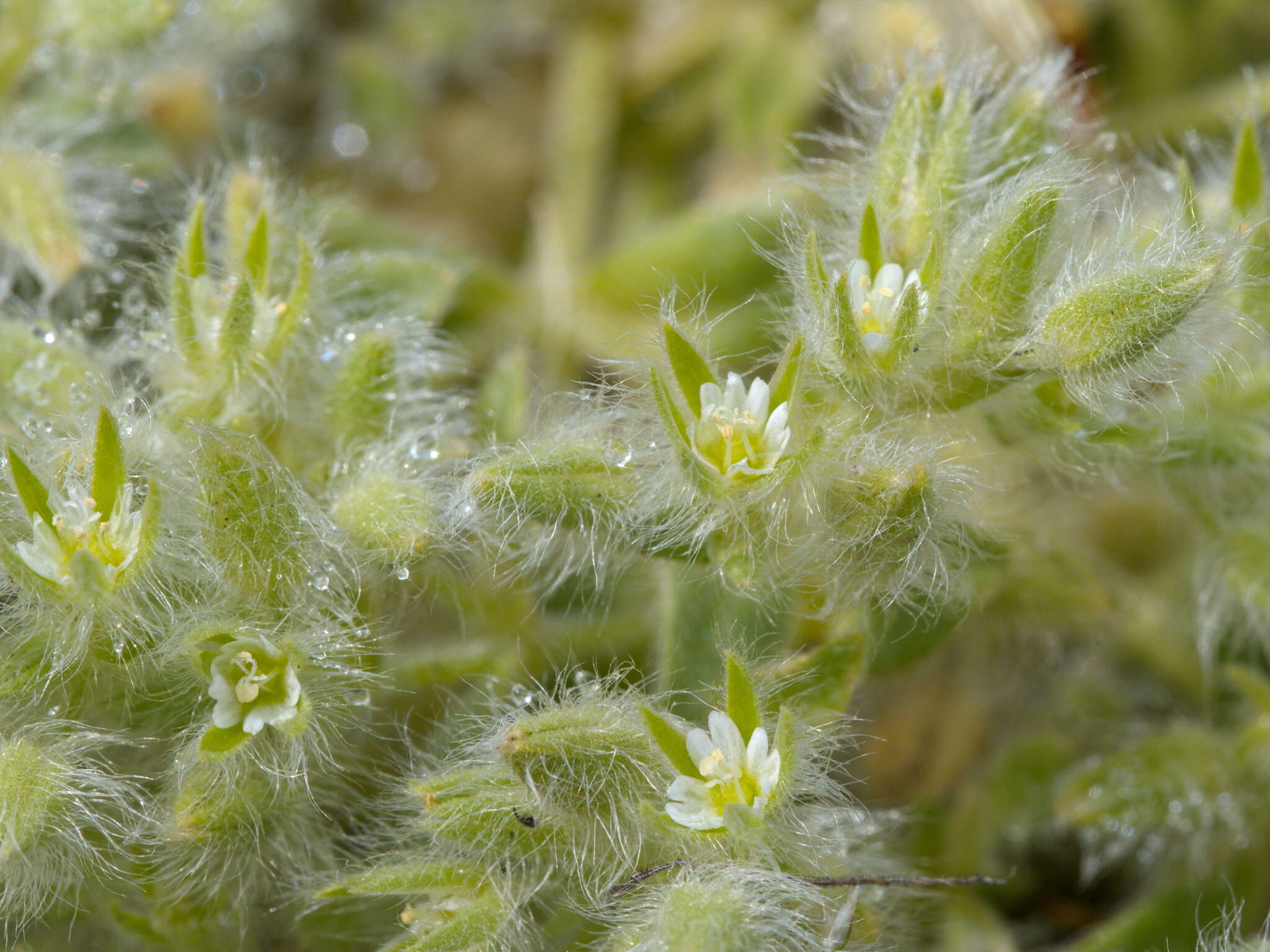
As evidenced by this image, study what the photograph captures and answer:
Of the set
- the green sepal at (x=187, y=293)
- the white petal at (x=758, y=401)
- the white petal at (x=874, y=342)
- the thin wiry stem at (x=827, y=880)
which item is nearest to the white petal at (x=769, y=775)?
the thin wiry stem at (x=827, y=880)

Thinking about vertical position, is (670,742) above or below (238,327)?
below

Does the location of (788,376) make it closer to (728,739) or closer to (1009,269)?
(1009,269)

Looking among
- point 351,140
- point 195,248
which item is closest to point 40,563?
point 195,248

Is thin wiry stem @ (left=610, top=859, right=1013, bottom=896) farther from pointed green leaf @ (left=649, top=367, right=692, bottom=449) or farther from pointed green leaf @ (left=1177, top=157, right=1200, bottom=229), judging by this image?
pointed green leaf @ (left=1177, top=157, right=1200, bottom=229)

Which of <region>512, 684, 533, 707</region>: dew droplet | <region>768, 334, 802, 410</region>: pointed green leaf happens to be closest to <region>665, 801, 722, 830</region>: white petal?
<region>512, 684, 533, 707</region>: dew droplet

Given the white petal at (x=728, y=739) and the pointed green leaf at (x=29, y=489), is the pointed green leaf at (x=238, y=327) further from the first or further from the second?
the white petal at (x=728, y=739)

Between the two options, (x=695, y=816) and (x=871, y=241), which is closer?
(x=695, y=816)

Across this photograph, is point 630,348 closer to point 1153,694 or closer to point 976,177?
point 976,177
